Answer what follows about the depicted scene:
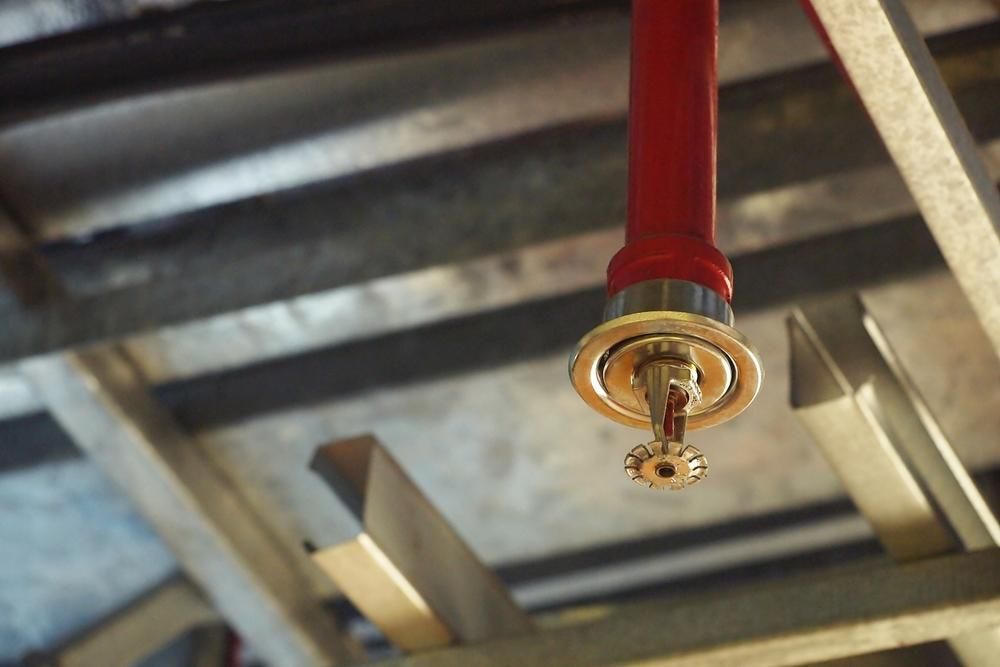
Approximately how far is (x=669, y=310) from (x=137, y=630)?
229cm

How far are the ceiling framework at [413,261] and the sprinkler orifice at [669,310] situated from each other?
780mm

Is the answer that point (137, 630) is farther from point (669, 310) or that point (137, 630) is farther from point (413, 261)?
point (669, 310)

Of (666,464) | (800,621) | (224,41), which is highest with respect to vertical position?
(224,41)

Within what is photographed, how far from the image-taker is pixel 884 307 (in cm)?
234

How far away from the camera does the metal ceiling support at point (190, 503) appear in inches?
94.9

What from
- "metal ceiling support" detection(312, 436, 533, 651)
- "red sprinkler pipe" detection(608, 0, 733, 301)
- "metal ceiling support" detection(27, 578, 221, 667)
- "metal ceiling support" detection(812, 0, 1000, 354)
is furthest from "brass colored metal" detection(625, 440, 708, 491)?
"metal ceiling support" detection(27, 578, 221, 667)

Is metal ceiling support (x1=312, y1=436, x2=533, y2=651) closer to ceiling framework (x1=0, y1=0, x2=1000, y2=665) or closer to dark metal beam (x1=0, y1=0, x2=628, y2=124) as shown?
ceiling framework (x1=0, y1=0, x2=1000, y2=665)

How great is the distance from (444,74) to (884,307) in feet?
2.94

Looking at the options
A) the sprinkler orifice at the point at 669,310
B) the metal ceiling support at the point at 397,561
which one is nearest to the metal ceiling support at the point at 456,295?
the metal ceiling support at the point at 397,561

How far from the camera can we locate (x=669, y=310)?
3.63 feet

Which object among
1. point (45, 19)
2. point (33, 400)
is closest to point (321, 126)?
point (45, 19)

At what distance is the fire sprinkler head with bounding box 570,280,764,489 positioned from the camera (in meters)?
1.12

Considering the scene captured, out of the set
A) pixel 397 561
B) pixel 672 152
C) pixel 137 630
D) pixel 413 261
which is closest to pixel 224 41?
pixel 413 261

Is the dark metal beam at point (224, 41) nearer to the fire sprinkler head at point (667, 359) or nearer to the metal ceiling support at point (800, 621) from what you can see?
the metal ceiling support at point (800, 621)
